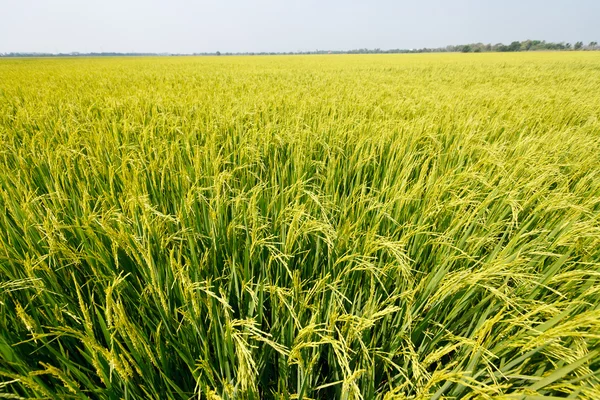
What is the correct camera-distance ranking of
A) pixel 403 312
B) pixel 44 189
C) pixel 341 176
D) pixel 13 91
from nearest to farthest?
pixel 403 312 < pixel 44 189 < pixel 341 176 < pixel 13 91

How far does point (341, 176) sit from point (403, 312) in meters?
1.06

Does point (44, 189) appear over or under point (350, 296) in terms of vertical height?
over

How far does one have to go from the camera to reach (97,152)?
5.64 feet

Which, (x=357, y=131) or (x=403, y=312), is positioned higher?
(x=357, y=131)

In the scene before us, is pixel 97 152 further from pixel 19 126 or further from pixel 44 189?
pixel 19 126

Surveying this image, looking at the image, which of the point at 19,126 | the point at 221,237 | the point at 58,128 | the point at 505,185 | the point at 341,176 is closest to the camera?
the point at 221,237

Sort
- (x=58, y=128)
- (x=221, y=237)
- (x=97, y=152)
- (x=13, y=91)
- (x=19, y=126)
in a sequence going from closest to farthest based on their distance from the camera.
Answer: (x=221, y=237) < (x=97, y=152) < (x=58, y=128) < (x=19, y=126) < (x=13, y=91)

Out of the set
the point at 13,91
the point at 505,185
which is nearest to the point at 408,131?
the point at 505,185

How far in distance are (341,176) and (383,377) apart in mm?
1184

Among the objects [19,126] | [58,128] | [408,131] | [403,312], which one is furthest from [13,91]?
[403,312]

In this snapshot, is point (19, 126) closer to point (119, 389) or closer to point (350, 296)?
point (119, 389)

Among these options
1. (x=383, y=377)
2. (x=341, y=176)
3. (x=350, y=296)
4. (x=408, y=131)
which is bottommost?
(x=383, y=377)

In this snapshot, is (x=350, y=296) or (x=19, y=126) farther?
(x=19, y=126)

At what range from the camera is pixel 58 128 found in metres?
2.34
